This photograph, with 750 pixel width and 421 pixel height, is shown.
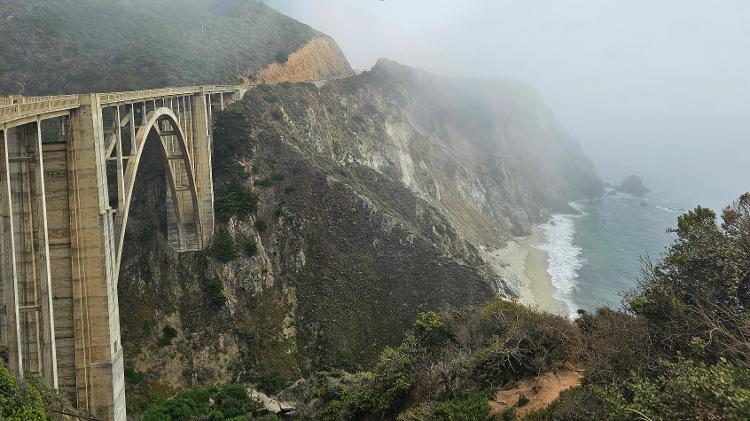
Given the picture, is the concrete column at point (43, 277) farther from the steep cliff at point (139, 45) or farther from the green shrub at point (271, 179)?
the steep cliff at point (139, 45)

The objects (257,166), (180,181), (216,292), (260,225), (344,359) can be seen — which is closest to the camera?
(344,359)

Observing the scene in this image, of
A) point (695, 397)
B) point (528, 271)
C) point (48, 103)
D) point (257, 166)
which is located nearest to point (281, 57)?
point (257, 166)

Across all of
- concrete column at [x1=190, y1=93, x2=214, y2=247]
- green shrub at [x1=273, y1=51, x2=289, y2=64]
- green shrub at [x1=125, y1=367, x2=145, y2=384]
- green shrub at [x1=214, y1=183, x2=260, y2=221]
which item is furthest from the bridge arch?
green shrub at [x1=273, y1=51, x2=289, y2=64]

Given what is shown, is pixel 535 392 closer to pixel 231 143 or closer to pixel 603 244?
pixel 231 143

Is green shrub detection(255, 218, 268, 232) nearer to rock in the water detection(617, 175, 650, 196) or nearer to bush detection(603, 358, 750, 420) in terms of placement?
bush detection(603, 358, 750, 420)

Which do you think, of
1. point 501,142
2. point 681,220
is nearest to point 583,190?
point 501,142
